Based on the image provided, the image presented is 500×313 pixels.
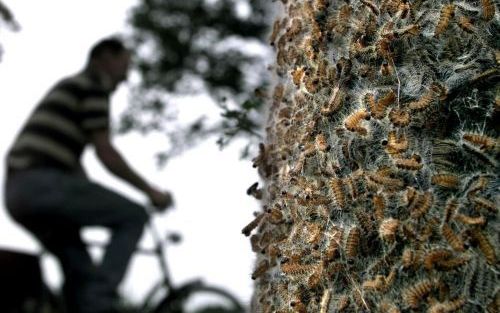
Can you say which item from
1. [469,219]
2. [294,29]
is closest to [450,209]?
[469,219]

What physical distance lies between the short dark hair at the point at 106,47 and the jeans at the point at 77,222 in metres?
1.22

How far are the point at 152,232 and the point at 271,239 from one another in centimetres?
547

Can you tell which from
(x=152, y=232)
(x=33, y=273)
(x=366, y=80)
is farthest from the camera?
(x=152, y=232)

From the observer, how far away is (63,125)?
552cm

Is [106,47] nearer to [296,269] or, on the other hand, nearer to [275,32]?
[275,32]

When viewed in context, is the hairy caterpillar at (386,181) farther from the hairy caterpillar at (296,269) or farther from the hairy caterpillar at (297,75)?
the hairy caterpillar at (297,75)

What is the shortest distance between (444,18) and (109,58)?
484 cm

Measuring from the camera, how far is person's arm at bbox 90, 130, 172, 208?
5.59 metres

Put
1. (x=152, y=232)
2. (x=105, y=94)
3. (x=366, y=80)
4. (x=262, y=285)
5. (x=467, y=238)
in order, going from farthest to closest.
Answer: (x=152, y=232)
(x=105, y=94)
(x=262, y=285)
(x=366, y=80)
(x=467, y=238)

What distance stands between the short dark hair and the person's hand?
51.3 inches

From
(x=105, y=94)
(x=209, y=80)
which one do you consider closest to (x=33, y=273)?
(x=105, y=94)

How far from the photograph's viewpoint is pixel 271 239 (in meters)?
1.82

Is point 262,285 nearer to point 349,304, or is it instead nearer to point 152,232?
point 349,304

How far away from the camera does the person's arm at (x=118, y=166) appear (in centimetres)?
559
